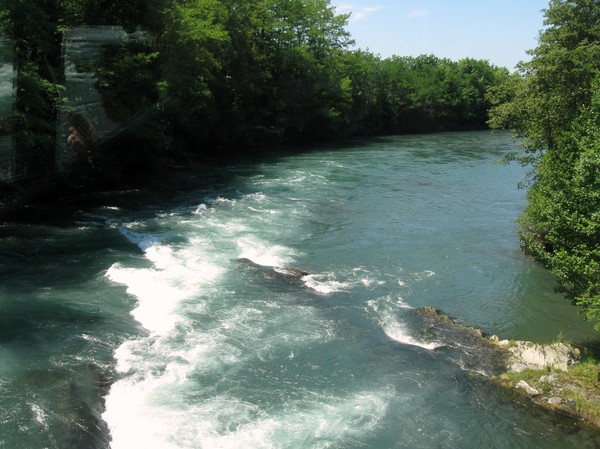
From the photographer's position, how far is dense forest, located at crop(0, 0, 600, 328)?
39.9ft

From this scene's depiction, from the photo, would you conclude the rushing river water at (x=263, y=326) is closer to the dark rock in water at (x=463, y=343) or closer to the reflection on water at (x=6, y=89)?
the dark rock in water at (x=463, y=343)

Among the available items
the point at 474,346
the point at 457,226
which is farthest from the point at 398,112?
the point at 474,346

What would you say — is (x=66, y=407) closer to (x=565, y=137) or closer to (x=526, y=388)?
(x=526, y=388)

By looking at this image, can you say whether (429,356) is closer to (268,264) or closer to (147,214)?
(268,264)

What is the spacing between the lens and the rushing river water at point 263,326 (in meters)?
8.75

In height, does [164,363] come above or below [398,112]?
below

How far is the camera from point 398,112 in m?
68.1

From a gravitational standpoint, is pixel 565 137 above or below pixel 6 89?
below

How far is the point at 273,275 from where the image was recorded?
50.0 feet

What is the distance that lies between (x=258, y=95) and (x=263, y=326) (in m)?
34.6

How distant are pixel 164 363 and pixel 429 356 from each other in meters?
5.30

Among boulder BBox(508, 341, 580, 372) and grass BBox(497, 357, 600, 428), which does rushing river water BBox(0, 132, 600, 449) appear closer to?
grass BBox(497, 357, 600, 428)

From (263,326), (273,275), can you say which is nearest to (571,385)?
(263,326)

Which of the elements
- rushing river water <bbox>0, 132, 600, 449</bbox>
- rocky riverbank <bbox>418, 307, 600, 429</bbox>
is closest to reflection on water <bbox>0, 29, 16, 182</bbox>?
rushing river water <bbox>0, 132, 600, 449</bbox>
